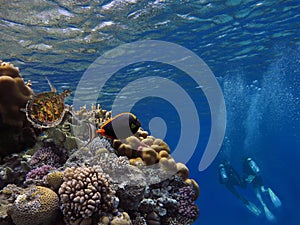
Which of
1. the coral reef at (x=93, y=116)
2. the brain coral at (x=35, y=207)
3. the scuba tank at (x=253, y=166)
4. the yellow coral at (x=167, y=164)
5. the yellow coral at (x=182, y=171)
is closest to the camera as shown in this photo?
the brain coral at (x=35, y=207)

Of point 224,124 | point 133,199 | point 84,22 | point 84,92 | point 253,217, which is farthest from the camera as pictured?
point 253,217

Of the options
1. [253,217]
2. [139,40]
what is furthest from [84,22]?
[253,217]

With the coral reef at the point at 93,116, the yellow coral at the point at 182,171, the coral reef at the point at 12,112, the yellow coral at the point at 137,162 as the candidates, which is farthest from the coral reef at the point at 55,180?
the yellow coral at the point at 182,171

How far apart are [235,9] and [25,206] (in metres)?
13.1

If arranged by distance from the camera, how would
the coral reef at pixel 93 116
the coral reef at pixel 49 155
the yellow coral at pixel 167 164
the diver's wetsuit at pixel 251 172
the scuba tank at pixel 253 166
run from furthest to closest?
the diver's wetsuit at pixel 251 172
the scuba tank at pixel 253 166
the coral reef at pixel 93 116
the yellow coral at pixel 167 164
the coral reef at pixel 49 155

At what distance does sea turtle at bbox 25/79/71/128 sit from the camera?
3881 millimetres

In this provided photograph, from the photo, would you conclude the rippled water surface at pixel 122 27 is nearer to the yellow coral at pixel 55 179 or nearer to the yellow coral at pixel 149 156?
the yellow coral at pixel 149 156

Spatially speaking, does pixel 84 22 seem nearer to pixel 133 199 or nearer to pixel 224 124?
pixel 133 199

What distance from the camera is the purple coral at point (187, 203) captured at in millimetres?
4652

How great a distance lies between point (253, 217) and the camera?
6731cm

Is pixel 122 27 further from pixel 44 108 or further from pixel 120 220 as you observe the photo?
pixel 120 220

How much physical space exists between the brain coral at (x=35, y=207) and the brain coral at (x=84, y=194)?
0.16 meters

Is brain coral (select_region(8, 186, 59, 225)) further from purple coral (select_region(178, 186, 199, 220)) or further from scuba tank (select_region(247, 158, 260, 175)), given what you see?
scuba tank (select_region(247, 158, 260, 175))

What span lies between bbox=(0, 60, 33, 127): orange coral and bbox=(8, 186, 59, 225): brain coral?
136 centimetres
